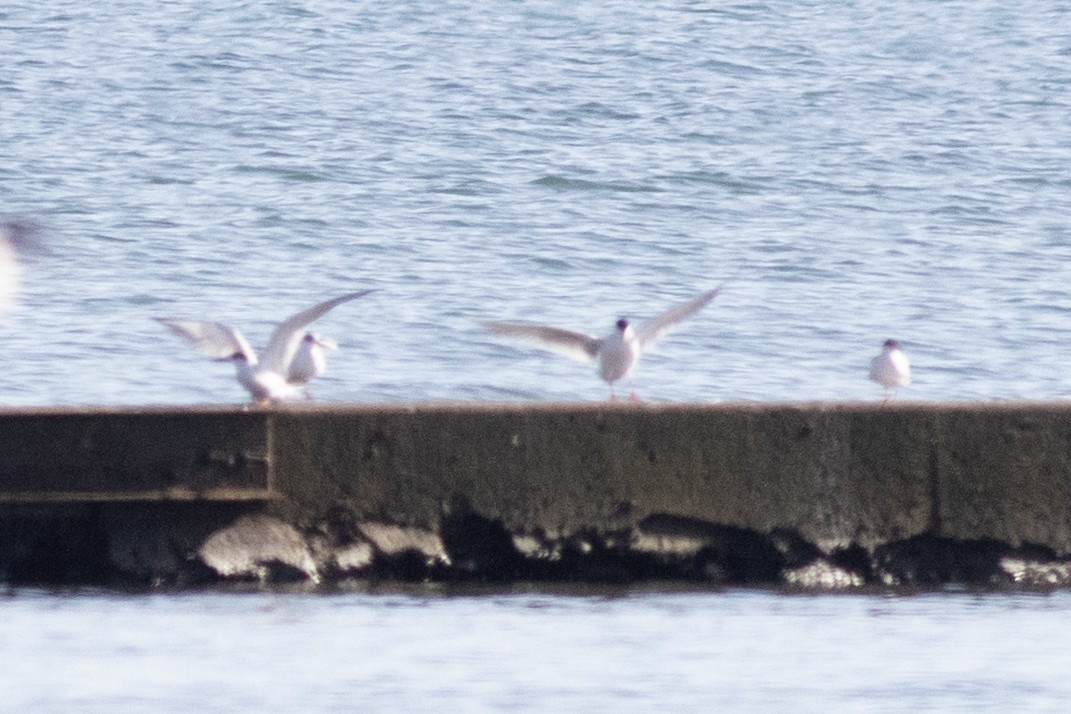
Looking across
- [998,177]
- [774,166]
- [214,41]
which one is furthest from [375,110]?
[998,177]

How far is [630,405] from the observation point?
8070 mm

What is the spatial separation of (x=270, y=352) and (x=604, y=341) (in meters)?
1.53

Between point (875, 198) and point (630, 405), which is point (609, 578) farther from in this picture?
point (875, 198)

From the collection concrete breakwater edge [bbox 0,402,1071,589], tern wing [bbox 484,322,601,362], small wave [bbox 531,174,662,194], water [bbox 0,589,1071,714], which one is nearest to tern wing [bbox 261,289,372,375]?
tern wing [bbox 484,322,601,362]

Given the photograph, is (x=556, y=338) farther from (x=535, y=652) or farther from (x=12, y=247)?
(x=535, y=652)

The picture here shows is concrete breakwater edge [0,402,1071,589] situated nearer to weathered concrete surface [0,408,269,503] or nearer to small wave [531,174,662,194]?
weathered concrete surface [0,408,269,503]

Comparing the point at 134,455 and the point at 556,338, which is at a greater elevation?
the point at 556,338

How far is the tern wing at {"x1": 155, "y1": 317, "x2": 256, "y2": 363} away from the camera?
9.56 meters

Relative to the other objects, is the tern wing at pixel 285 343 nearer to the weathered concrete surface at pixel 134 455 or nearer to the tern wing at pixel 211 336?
the tern wing at pixel 211 336

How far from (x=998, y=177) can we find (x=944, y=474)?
14661mm

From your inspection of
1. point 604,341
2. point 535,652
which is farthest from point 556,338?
point 535,652

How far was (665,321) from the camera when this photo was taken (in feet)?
33.4

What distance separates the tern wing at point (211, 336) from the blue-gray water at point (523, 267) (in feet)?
2.40

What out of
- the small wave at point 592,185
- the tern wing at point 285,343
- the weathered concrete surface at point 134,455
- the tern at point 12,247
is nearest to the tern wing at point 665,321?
the tern wing at point 285,343
